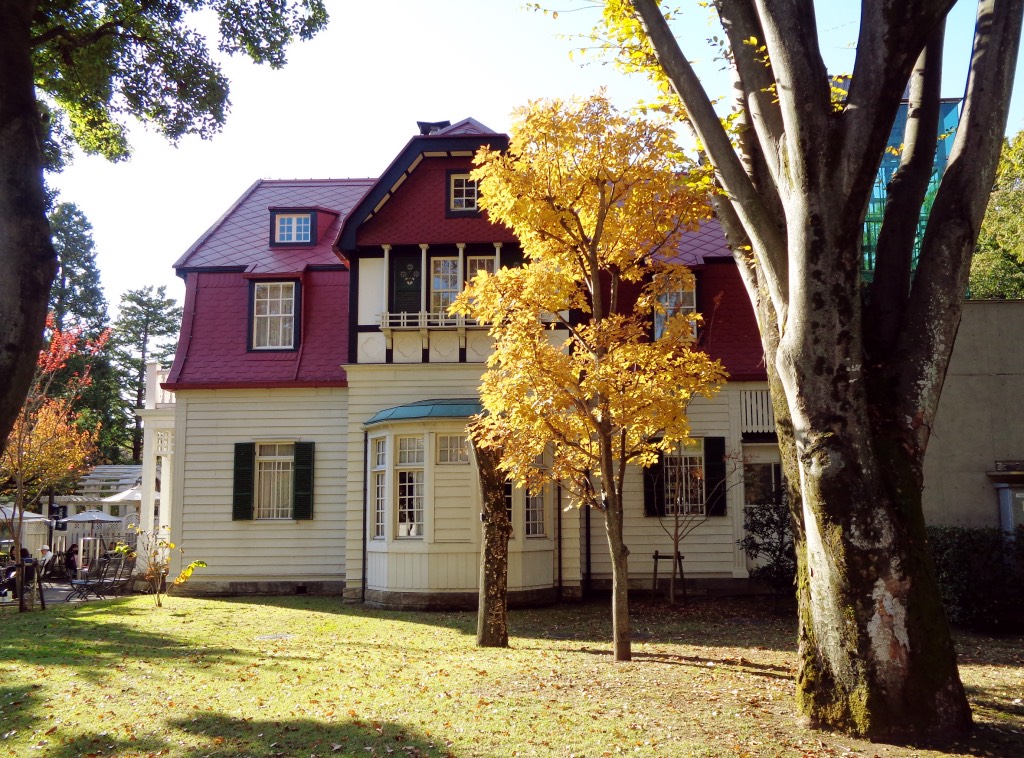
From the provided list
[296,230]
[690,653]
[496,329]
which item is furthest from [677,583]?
[296,230]

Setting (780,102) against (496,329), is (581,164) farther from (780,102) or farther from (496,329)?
(780,102)

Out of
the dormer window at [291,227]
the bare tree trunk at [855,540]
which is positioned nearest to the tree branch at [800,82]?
the bare tree trunk at [855,540]

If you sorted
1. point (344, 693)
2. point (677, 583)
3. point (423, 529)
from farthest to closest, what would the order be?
point (677, 583) → point (423, 529) → point (344, 693)

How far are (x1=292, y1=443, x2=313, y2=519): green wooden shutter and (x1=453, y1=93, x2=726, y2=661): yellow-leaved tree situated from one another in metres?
8.23

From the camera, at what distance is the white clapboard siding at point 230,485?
1759 centimetres

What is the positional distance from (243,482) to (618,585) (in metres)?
10.5

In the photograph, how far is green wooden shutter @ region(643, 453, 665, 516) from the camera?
1709 centimetres

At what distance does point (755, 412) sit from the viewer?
17281mm

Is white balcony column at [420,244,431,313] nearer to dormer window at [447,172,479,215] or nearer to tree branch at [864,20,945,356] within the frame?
dormer window at [447,172,479,215]

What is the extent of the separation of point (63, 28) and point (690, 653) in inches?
381

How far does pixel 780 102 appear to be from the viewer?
21.4ft

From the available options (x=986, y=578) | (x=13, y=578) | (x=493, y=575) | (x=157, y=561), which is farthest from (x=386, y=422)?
(x=986, y=578)

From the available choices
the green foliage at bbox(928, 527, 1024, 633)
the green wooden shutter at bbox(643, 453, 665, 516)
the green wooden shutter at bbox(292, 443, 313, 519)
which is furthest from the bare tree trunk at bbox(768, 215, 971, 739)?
the green wooden shutter at bbox(292, 443, 313, 519)

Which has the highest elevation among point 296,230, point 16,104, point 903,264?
point 296,230
